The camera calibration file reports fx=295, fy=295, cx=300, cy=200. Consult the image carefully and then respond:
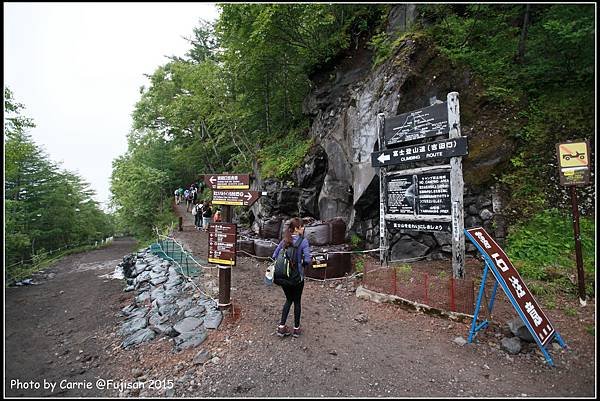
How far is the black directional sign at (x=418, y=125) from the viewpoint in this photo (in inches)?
258

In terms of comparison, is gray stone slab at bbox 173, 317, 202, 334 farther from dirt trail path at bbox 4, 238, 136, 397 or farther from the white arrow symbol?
the white arrow symbol

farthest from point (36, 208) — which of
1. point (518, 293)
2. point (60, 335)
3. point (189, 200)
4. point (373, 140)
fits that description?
point (518, 293)

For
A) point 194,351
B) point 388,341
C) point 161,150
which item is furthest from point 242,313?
point 161,150

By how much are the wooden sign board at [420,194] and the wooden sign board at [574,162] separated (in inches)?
74.1

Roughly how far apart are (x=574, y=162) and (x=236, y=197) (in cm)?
625

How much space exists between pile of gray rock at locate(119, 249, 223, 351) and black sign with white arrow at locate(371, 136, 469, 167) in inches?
209

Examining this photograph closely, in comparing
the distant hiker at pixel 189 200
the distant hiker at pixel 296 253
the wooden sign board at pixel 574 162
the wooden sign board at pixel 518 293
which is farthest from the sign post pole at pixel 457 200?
the distant hiker at pixel 189 200

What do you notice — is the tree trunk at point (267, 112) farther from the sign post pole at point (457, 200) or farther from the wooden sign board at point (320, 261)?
the sign post pole at point (457, 200)

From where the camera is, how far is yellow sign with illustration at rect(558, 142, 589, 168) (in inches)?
199

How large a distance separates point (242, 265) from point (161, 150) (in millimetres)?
20540

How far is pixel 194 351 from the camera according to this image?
5.30 metres

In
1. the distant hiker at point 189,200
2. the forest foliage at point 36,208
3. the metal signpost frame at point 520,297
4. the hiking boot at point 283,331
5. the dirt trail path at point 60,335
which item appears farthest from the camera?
the distant hiker at point 189,200

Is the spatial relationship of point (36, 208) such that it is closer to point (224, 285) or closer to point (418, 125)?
point (224, 285)

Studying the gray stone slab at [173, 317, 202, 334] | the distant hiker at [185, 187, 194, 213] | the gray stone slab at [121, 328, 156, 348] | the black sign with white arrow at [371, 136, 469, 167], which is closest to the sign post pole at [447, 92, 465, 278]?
the black sign with white arrow at [371, 136, 469, 167]
